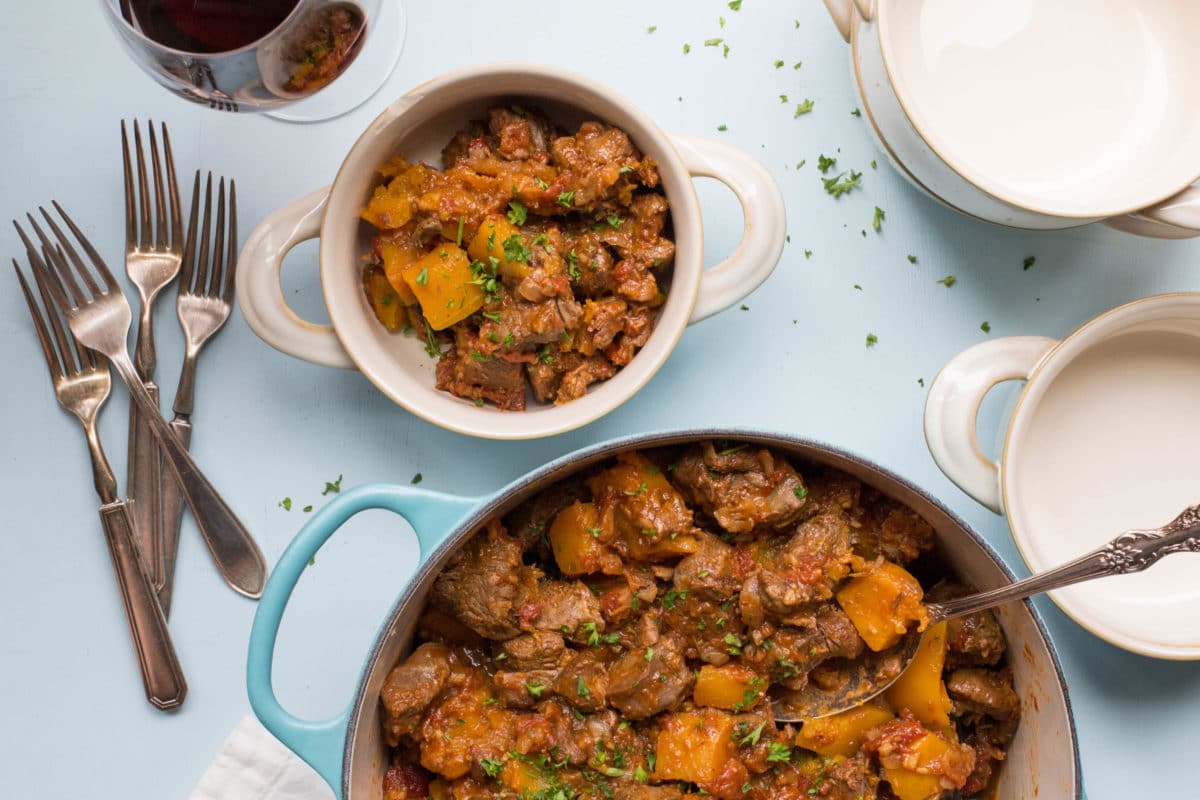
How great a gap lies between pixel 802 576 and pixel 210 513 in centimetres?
164

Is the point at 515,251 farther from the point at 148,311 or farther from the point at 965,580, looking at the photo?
the point at 965,580

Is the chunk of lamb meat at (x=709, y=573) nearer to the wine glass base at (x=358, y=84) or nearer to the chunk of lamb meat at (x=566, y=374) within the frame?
the chunk of lamb meat at (x=566, y=374)

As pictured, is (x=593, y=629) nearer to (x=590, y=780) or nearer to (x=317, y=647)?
(x=590, y=780)

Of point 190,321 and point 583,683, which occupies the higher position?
point 190,321

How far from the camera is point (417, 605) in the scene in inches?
98.8

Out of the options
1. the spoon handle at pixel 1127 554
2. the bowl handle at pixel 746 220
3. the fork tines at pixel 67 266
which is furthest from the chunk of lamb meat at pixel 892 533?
the fork tines at pixel 67 266

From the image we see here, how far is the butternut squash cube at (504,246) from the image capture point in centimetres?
247

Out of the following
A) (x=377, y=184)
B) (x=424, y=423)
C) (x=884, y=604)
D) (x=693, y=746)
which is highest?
(x=377, y=184)

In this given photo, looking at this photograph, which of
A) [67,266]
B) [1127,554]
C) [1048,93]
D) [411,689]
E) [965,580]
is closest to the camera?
[1127,554]

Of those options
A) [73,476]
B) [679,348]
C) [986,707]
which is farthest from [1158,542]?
[73,476]

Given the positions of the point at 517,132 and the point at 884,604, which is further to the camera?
the point at 517,132

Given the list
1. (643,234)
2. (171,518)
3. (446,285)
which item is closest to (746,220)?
(643,234)

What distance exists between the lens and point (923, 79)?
2686 millimetres

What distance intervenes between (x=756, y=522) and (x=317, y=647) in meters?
1.32
